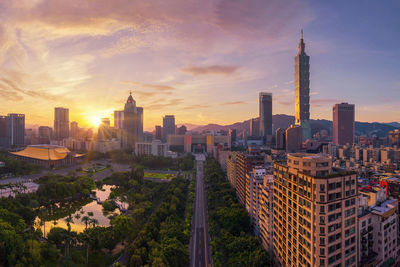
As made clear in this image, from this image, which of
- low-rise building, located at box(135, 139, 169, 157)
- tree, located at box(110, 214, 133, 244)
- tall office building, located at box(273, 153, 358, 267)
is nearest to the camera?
tall office building, located at box(273, 153, 358, 267)

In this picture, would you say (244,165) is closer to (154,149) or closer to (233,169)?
(233,169)

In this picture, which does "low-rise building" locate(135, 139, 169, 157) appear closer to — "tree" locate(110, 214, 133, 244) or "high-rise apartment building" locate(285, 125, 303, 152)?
"high-rise apartment building" locate(285, 125, 303, 152)

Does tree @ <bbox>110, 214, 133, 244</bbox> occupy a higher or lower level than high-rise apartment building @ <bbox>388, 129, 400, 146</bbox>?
lower

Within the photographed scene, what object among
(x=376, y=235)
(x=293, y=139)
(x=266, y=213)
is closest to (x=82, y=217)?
(x=266, y=213)

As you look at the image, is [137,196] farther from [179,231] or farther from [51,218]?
[179,231]

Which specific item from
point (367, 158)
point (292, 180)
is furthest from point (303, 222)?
point (367, 158)

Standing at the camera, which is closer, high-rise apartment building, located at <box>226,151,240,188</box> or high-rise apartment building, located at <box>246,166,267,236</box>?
high-rise apartment building, located at <box>246,166,267,236</box>

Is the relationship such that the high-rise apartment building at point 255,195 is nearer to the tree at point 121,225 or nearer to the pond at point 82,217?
the tree at point 121,225

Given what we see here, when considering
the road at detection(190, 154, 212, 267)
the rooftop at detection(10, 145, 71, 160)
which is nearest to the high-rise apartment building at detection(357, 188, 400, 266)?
the road at detection(190, 154, 212, 267)

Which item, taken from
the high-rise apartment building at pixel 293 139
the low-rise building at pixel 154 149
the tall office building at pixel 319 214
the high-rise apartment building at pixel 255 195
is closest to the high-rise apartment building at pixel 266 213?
the high-rise apartment building at pixel 255 195
